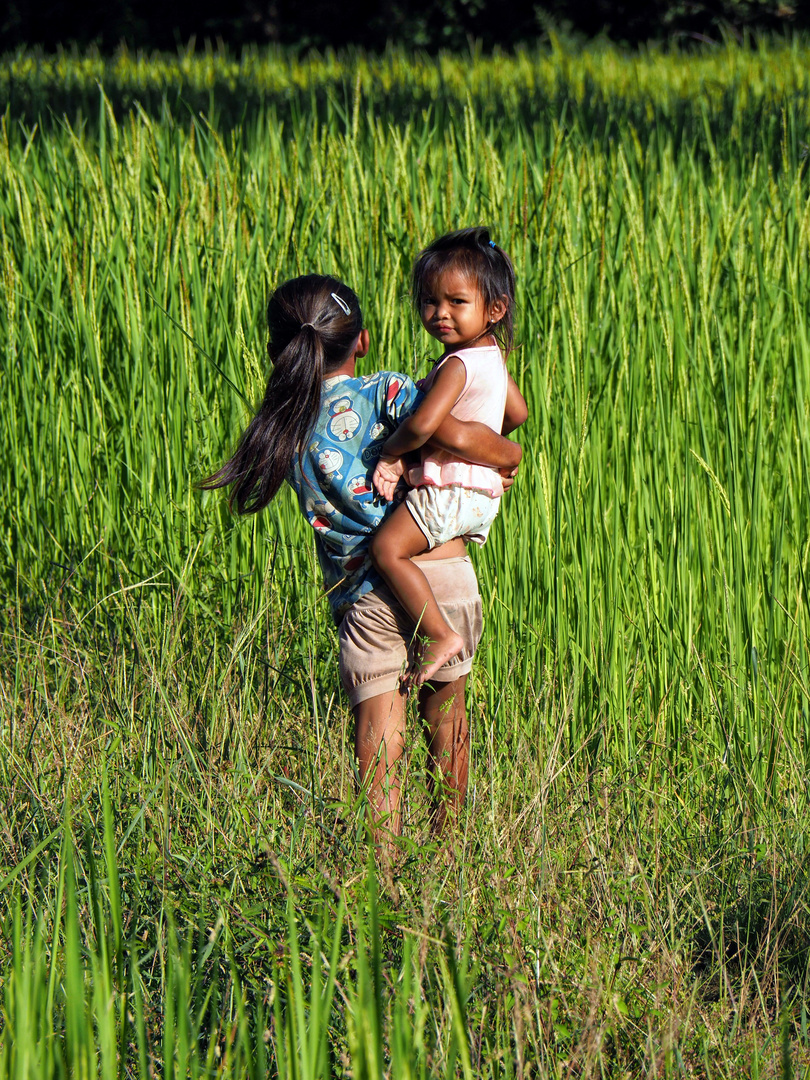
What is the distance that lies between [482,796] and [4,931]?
95 centimetres

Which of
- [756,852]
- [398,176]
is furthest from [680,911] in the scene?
[398,176]

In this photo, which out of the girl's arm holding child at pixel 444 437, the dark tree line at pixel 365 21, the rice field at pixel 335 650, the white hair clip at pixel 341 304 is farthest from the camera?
the dark tree line at pixel 365 21

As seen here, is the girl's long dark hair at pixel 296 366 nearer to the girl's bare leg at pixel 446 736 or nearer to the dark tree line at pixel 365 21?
the girl's bare leg at pixel 446 736

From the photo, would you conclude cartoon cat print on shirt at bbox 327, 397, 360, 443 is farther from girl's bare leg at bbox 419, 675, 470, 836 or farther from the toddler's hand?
girl's bare leg at bbox 419, 675, 470, 836

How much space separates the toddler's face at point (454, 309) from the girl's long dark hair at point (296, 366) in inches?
6.4

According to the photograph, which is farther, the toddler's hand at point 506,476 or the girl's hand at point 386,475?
the toddler's hand at point 506,476

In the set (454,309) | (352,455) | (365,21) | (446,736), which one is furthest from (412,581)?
(365,21)

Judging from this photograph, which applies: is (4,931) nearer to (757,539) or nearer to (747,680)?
(747,680)

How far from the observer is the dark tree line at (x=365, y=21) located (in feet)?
55.3

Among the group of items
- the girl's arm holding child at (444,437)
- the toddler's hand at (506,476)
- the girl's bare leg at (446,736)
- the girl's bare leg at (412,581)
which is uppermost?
the girl's arm holding child at (444,437)

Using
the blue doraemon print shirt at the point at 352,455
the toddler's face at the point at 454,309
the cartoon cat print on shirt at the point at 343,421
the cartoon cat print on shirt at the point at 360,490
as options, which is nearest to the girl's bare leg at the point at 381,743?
the blue doraemon print shirt at the point at 352,455

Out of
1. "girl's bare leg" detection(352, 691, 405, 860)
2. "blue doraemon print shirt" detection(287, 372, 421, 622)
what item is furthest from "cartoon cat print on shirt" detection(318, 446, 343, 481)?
"girl's bare leg" detection(352, 691, 405, 860)

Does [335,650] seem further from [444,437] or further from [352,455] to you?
[444,437]

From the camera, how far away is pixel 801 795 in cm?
215
